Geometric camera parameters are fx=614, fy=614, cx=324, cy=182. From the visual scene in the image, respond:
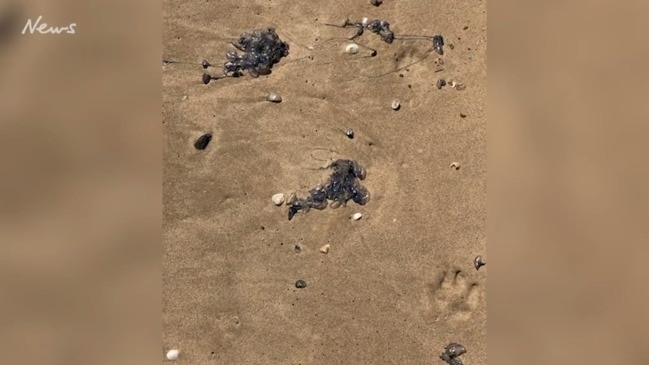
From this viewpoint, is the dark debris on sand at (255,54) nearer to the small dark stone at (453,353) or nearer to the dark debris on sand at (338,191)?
the dark debris on sand at (338,191)

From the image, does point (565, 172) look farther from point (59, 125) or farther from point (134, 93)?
point (59, 125)

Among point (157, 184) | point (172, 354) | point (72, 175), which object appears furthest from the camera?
point (172, 354)

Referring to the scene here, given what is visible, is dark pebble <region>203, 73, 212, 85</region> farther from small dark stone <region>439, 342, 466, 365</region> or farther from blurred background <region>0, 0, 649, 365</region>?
small dark stone <region>439, 342, 466, 365</region>

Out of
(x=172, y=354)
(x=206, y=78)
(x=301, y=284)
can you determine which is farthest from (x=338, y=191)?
(x=172, y=354)

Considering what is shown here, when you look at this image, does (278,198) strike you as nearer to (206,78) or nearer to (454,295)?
(206,78)

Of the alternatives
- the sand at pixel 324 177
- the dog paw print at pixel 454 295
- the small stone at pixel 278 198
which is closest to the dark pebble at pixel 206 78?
the sand at pixel 324 177

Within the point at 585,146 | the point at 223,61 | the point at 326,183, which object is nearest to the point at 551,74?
the point at 585,146
